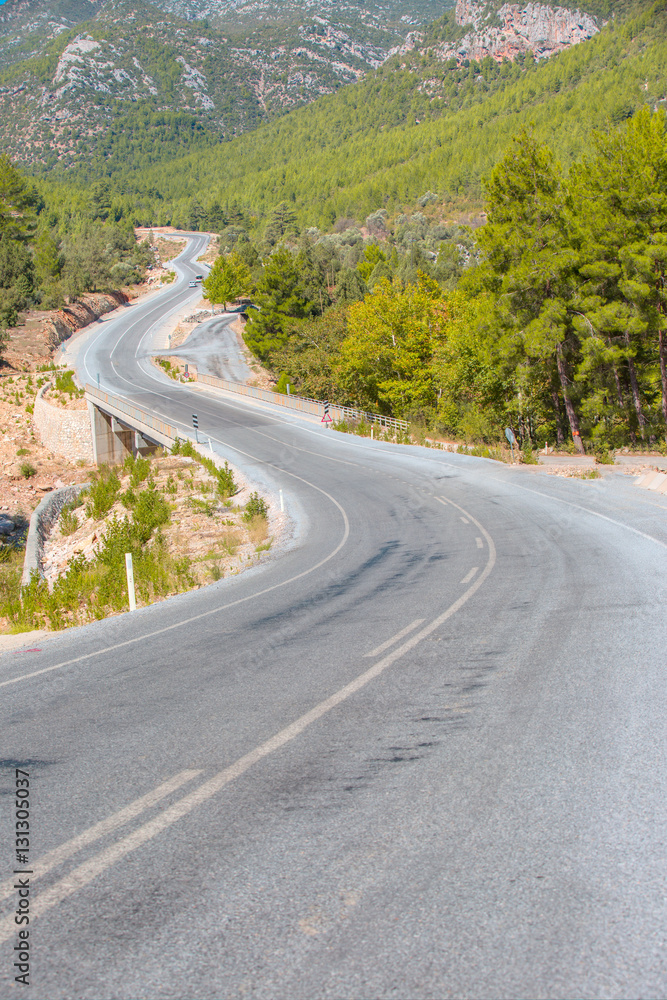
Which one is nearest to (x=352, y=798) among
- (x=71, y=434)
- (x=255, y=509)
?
(x=255, y=509)

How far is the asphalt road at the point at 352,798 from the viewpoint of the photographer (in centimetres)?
278

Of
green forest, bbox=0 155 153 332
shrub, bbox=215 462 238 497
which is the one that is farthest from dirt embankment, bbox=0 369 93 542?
shrub, bbox=215 462 238 497

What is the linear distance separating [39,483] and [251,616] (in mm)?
36295

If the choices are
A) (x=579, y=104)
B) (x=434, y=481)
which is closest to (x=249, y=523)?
(x=434, y=481)

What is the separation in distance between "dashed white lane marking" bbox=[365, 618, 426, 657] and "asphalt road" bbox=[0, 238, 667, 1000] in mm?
50

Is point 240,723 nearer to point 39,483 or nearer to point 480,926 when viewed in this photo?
point 480,926

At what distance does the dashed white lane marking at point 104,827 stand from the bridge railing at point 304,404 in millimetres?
39119

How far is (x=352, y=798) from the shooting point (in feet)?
13.3

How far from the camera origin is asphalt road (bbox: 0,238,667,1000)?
278 cm

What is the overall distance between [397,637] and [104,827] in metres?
4.49

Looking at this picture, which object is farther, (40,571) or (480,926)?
(40,571)

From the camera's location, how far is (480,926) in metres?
2.92

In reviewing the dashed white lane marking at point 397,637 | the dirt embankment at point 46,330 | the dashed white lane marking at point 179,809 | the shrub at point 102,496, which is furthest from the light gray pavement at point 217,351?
the dashed white lane marking at point 179,809

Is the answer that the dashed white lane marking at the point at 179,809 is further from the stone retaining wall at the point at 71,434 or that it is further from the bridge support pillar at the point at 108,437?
the stone retaining wall at the point at 71,434
